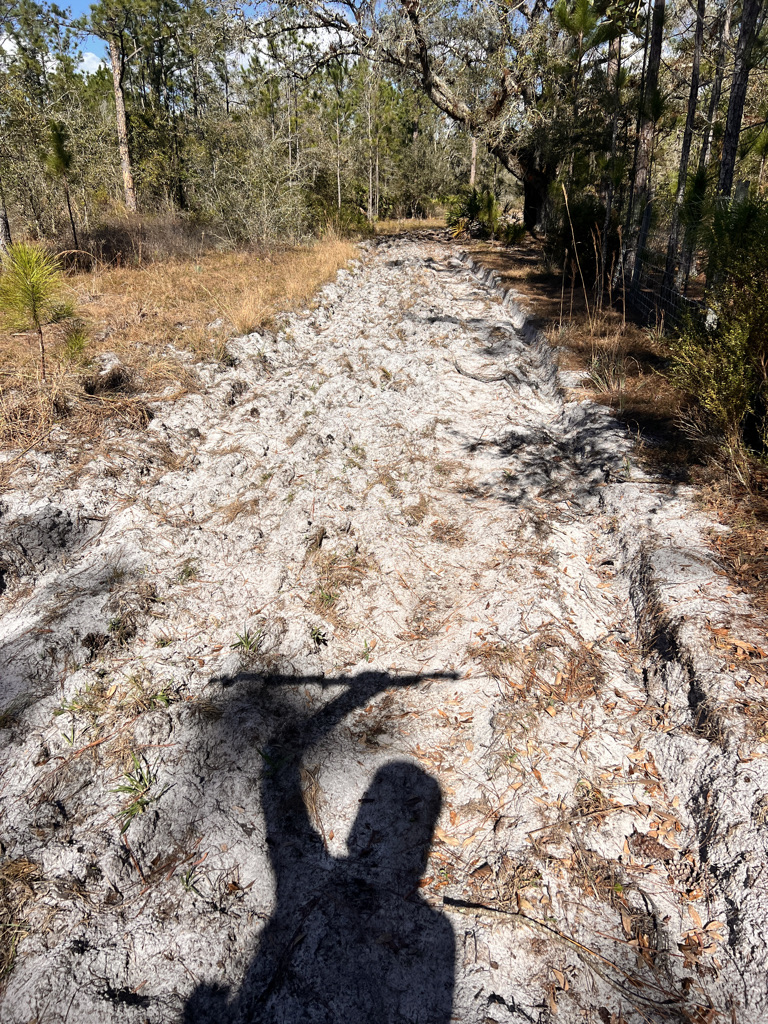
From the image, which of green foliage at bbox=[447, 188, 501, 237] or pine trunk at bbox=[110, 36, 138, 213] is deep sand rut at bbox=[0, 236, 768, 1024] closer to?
pine trunk at bbox=[110, 36, 138, 213]

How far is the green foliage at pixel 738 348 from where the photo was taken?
345 centimetres

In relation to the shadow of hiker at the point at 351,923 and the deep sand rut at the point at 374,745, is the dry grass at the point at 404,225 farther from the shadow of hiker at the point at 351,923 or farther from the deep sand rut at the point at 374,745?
the shadow of hiker at the point at 351,923

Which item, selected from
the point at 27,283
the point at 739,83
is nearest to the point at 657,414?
the point at 739,83

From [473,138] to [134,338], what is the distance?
12887mm

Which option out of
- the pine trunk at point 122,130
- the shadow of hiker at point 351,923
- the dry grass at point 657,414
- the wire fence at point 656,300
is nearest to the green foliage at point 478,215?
the wire fence at point 656,300

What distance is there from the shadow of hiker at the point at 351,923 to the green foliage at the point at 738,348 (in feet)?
9.78

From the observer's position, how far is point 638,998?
1631 millimetres

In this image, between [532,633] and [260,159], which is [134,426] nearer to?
[532,633]

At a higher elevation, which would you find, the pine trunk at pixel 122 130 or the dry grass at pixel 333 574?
the pine trunk at pixel 122 130

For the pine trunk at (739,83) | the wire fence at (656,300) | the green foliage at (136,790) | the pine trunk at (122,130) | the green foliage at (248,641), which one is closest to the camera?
the green foliage at (136,790)

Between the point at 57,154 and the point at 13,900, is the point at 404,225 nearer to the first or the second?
the point at 57,154

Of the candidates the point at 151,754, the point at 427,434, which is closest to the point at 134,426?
the point at 427,434

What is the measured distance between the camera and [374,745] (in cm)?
237

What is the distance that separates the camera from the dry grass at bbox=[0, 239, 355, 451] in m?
4.35
